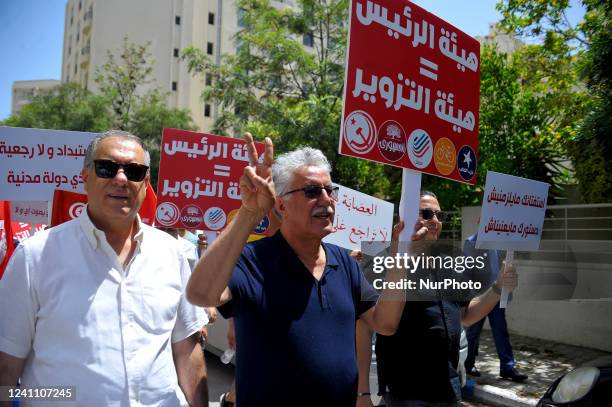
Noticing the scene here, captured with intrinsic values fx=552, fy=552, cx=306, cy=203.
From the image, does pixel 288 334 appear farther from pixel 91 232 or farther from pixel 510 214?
pixel 510 214

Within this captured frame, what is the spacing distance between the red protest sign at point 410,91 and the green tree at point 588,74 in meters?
4.45

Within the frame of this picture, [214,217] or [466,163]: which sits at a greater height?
[466,163]

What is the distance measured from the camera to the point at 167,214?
5.62m

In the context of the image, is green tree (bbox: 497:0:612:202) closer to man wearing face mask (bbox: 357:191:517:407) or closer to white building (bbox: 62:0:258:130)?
man wearing face mask (bbox: 357:191:517:407)

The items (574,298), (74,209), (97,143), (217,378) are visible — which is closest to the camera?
(97,143)

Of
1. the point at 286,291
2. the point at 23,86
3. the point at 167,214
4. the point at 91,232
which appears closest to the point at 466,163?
the point at 286,291

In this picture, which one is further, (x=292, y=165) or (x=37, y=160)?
(x=37, y=160)

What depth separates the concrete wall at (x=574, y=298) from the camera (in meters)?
7.61

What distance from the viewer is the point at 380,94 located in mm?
2895

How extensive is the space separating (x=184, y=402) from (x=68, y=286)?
0.62 m

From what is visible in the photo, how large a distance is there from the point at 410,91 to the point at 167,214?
3.35 meters

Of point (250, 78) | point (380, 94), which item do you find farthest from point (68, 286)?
point (250, 78)

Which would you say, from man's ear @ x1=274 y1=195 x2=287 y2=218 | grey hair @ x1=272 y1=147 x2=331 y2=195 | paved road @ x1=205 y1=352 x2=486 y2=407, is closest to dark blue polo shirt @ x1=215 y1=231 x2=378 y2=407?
man's ear @ x1=274 y1=195 x2=287 y2=218

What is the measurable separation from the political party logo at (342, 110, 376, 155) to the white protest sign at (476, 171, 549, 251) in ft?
3.83
